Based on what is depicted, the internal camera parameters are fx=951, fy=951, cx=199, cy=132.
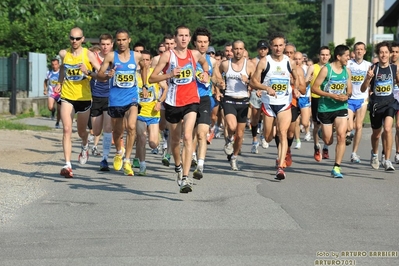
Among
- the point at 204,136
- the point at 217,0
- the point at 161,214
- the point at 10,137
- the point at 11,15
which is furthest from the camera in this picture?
the point at 217,0

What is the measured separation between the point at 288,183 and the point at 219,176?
4.22ft

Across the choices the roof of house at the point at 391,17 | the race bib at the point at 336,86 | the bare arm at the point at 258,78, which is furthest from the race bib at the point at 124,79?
the roof of house at the point at 391,17

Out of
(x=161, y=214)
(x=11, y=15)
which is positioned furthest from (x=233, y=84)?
(x=11, y=15)

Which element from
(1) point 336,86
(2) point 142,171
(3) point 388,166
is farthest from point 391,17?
(2) point 142,171

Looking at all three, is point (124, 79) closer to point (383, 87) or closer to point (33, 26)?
point (383, 87)

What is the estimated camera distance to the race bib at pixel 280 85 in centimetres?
1338

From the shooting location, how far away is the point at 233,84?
583 inches

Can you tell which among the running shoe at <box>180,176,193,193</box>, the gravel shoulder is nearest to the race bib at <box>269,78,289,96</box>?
the running shoe at <box>180,176,193,193</box>

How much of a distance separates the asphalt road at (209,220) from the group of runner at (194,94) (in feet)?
1.47

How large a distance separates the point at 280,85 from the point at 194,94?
2.20m

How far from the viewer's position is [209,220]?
9.38m

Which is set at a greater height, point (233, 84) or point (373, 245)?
point (233, 84)

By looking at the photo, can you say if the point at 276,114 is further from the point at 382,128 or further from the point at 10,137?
the point at 10,137

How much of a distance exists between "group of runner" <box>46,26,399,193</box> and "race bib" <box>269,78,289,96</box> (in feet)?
0.05
